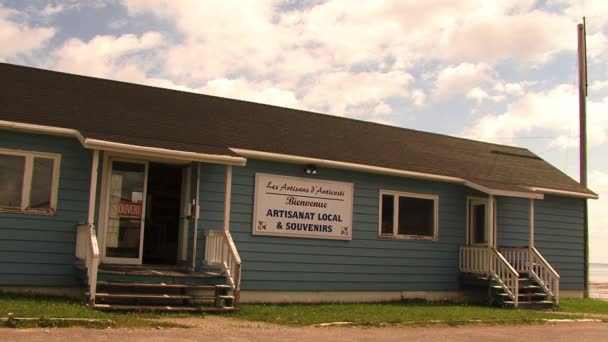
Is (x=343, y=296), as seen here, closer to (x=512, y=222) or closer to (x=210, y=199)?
(x=210, y=199)

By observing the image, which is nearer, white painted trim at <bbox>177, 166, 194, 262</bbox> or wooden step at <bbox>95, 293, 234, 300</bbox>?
wooden step at <bbox>95, 293, 234, 300</bbox>

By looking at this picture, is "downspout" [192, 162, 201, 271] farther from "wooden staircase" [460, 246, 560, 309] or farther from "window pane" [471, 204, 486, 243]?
"window pane" [471, 204, 486, 243]

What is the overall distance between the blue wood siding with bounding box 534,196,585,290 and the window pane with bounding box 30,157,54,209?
41.3ft

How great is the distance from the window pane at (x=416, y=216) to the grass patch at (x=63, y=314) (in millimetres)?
6742

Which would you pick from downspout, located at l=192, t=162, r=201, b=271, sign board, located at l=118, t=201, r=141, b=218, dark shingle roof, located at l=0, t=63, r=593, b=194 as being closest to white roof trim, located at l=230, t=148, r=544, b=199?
dark shingle roof, located at l=0, t=63, r=593, b=194

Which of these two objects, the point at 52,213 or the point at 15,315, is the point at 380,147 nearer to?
the point at 52,213

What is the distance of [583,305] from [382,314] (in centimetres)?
745

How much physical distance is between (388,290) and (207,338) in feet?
26.4

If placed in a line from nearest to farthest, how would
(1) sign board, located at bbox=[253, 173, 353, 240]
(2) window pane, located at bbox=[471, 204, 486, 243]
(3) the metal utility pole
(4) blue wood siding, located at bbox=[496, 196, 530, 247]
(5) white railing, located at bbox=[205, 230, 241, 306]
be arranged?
(5) white railing, located at bbox=[205, 230, 241, 306]
(1) sign board, located at bbox=[253, 173, 353, 240]
(2) window pane, located at bbox=[471, 204, 486, 243]
(4) blue wood siding, located at bbox=[496, 196, 530, 247]
(3) the metal utility pole

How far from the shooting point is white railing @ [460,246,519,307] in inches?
647

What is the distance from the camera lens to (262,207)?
591 inches

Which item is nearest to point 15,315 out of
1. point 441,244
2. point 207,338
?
point 207,338

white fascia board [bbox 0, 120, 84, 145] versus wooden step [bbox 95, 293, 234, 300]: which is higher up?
white fascia board [bbox 0, 120, 84, 145]

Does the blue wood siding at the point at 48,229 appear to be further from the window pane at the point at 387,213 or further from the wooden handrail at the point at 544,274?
the wooden handrail at the point at 544,274
